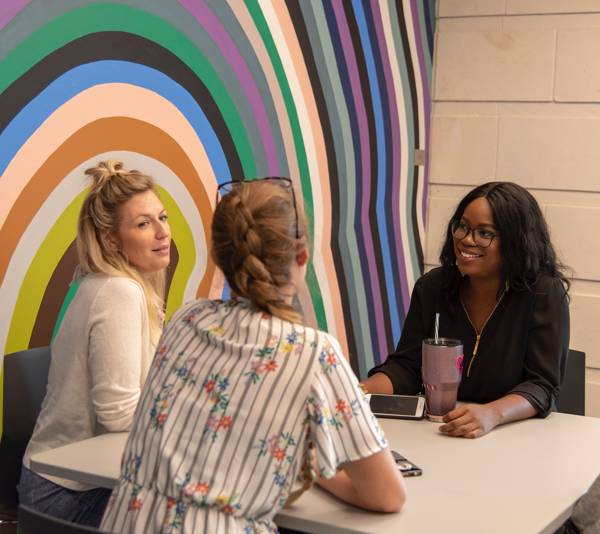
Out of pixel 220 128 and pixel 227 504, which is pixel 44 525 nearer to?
pixel 227 504

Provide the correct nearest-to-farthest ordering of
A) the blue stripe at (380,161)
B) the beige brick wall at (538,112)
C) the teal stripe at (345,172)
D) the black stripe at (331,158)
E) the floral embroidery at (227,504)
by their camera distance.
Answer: the floral embroidery at (227,504) < the black stripe at (331,158) < the teal stripe at (345,172) < the blue stripe at (380,161) < the beige brick wall at (538,112)

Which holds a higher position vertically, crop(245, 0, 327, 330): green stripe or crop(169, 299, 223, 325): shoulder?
crop(245, 0, 327, 330): green stripe

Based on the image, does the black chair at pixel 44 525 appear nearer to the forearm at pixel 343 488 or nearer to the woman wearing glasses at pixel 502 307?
the forearm at pixel 343 488

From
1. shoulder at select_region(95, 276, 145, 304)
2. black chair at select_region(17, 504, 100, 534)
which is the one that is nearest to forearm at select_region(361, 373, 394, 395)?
shoulder at select_region(95, 276, 145, 304)

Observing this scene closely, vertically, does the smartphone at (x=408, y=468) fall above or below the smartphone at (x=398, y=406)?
below

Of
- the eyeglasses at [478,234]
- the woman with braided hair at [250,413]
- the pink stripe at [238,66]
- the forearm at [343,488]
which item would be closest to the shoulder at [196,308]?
the woman with braided hair at [250,413]

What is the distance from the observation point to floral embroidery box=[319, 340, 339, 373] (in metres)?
1.46

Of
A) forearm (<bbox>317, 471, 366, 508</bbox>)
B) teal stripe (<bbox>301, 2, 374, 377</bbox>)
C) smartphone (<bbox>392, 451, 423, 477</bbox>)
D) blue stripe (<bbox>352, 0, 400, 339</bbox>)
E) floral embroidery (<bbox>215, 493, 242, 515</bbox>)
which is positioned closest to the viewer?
floral embroidery (<bbox>215, 493, 242, 515</bbox>)

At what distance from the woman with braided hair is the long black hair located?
105 centimetres

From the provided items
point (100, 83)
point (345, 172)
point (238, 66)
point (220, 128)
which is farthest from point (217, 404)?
point (345, 172)

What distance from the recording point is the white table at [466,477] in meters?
1.51

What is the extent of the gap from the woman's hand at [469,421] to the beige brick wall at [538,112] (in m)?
2.22

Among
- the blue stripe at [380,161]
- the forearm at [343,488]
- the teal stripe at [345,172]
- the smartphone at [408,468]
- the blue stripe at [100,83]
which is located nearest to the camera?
the forearm at [343,488]

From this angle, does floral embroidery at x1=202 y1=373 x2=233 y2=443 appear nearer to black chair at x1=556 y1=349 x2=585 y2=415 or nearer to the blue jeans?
the blue jeans
